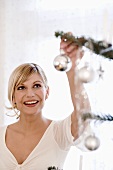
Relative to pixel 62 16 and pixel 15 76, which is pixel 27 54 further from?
pixel 15 76

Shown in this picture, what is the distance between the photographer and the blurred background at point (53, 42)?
6.90 feet

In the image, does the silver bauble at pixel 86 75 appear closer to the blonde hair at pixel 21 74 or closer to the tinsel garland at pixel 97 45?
the tinsel garland at pixel 97 45

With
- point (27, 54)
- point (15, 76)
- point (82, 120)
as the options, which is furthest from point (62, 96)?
point (82, 120)

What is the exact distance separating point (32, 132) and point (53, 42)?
1005mm

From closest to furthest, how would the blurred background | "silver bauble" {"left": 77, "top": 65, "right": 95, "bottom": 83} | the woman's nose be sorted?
"silver bauble" {"left": 77, "top": 65, "right": 95, "bottom": 83}
the woman's nose
the blurred background

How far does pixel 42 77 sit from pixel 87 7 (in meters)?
0.97

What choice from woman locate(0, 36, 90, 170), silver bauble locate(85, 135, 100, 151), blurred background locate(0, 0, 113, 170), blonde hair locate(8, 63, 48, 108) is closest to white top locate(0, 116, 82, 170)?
woman locate(0, 36, 90, 170)

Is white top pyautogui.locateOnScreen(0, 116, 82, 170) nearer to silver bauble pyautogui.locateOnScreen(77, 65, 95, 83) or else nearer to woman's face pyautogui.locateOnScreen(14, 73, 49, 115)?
woman's face pyautogui.locateOnScreen(14, 73, 49, 115)

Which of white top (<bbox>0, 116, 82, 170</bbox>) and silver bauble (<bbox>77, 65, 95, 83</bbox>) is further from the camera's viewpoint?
white top (<bbox>0, 116, 82, 170</bbox>)

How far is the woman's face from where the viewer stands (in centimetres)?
137

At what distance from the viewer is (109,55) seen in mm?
650

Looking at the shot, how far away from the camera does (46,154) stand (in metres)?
1.47

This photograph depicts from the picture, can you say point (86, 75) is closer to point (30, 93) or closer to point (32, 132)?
point (30, 93)

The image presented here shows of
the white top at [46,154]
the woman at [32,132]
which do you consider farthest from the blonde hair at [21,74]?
the white top at [46,154]
